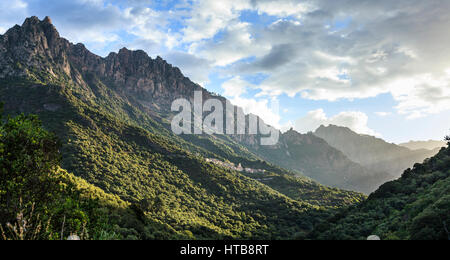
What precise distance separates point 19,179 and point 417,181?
6582 centimetres

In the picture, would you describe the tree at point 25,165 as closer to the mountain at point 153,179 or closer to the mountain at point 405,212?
the mountain at point 153,179

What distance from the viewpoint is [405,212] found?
3688cm

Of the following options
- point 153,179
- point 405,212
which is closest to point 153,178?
point 153,179

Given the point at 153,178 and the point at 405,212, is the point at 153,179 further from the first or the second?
the point at 405,212

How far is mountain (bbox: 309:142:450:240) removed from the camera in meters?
24.1

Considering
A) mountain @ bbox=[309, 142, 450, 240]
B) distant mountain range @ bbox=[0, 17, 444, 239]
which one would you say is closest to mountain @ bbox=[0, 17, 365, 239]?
distant mountain range @ bbox=[0, 17, 444, 239]

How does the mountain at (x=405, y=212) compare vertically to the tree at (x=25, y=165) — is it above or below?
below

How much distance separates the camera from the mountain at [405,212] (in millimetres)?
24141

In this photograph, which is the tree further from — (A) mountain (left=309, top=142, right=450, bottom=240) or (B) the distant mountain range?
(A) mountain (left=309, top=142, right=450, bottom=240)

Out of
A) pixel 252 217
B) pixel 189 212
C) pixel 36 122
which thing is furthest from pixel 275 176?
pixel 36 122

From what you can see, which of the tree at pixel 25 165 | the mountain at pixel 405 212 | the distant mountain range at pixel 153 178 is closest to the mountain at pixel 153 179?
the distant mountain range at pixel 153 178
